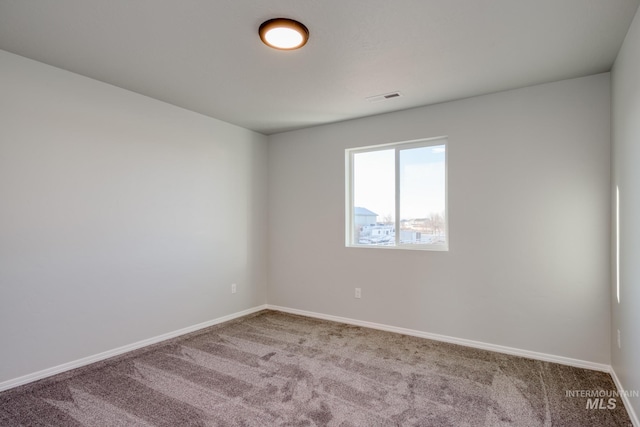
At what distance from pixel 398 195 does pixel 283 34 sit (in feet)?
7.44

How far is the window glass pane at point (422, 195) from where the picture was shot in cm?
362

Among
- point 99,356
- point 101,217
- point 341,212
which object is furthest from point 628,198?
point 99,356

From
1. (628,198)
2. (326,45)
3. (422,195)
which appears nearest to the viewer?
(628,198)

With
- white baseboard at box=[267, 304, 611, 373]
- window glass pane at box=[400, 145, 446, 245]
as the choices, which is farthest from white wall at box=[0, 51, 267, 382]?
window glass pane at box=[400, 145, 446, 245]

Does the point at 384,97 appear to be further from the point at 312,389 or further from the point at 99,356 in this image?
the point at 99,356

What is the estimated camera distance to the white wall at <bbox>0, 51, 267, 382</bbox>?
2555 mm

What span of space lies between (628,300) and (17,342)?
14.1ft

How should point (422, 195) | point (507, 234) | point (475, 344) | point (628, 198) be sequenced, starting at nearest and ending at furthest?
point (628, 198)
point (507, 234)
point (475, 344)
point (422, 195)

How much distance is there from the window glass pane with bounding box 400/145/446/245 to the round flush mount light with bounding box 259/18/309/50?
Answer: 198 centimetres

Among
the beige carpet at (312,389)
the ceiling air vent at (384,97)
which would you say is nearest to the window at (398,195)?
the ceiling air vent at (384,97)

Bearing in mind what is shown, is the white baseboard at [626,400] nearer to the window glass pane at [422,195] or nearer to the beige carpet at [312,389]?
the beige carpet at [312,389]

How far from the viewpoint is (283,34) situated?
2.21m

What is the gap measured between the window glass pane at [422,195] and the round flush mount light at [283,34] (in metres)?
1.98

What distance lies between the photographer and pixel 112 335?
3086mm
